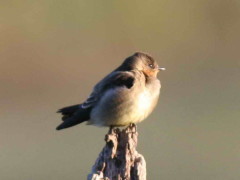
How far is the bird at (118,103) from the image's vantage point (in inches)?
349

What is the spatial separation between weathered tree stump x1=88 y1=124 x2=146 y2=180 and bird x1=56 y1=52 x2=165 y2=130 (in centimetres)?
157

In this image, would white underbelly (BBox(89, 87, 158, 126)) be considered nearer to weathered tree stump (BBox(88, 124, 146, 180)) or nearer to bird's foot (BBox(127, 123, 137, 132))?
bird's foot (BBox(127, 123, 137, 132))

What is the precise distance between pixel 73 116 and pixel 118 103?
0.36 m

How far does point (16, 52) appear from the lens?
70.8 ft

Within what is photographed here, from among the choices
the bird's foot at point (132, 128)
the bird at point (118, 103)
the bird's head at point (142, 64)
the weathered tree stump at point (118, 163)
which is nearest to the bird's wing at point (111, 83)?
the bird at point (118, 103)

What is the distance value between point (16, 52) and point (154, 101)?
501 inches

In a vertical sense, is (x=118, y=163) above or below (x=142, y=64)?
below

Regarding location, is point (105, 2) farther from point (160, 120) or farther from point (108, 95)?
point (108, 95)

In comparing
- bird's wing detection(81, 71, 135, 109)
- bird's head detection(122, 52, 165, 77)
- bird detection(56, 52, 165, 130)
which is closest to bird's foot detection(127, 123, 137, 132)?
bird detection(56, 52, 165, 130)

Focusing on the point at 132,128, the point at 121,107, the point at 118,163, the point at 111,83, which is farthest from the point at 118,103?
the point at 118,163

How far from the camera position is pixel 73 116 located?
8.91 meters

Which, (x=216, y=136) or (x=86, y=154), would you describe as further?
(x=216, y=136)

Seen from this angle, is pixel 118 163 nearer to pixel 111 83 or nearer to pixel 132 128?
pixel 132 128

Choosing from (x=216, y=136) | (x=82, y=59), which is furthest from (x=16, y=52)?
(x=216, y=136)
